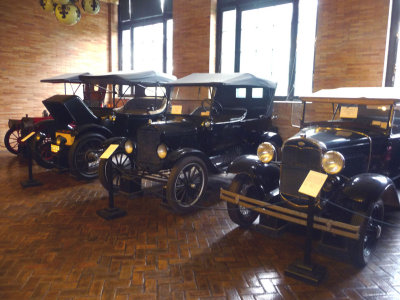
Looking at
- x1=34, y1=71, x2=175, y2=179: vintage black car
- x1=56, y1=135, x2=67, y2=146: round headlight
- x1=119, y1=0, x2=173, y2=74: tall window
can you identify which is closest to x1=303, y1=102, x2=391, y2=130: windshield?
x1=34, y1=71, x2=175, y2=179: vintage black car

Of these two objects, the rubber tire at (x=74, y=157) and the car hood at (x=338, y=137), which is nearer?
the car hood at (x=338, y=137)

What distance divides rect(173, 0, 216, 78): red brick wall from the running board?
19.6 ft

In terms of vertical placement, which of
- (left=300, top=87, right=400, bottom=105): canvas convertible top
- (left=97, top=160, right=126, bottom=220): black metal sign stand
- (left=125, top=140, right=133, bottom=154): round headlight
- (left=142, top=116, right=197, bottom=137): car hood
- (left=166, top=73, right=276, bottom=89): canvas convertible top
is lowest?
(left=97, top=160, right=126, bottom=220): black metal sign stand

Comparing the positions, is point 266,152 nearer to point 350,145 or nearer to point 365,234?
point 350,145

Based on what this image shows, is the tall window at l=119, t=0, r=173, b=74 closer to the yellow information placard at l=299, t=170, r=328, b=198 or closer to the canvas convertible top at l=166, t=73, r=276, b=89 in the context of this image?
the canvas convertible top at l=166, t=73, r=276, b=89

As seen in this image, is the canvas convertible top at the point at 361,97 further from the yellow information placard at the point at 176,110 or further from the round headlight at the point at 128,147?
the round headlight at the point at 128,147

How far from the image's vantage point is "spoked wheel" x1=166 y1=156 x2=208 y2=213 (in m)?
3.88

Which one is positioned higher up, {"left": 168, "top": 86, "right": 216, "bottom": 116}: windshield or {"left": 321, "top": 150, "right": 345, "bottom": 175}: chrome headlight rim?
{"left": 168, "top": 86, "right": 216, "bottom": 116}: windshield

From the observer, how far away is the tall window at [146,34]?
10.4m

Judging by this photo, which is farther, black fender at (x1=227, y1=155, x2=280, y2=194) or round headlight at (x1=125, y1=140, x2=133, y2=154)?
round headlight at (x1=125, y1=140, x2=133, y2=154)

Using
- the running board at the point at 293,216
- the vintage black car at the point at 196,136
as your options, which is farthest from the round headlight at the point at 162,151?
the running board at the point at 293,216

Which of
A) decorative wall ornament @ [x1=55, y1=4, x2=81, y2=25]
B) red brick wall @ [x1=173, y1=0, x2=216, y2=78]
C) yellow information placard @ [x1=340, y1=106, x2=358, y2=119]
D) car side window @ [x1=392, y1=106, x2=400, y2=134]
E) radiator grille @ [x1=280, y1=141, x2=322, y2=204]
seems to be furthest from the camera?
red brick wall @ [x1=173, y1=0, x2=216, y2=78]

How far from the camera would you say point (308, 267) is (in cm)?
265

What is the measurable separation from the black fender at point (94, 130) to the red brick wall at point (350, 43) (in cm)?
435
